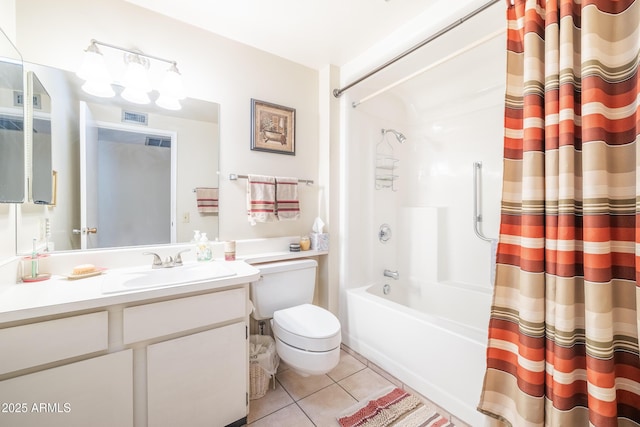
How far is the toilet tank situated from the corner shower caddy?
42.6 inches

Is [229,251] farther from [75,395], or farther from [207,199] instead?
[75,395]

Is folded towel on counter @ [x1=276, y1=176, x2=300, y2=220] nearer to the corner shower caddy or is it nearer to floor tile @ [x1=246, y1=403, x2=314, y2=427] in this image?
the corner shower caddy

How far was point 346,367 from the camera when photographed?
→ 1.95m

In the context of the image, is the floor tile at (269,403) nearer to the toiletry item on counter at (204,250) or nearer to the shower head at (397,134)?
the toiletry item on counter at (204,250)

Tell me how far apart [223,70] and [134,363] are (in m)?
1.85

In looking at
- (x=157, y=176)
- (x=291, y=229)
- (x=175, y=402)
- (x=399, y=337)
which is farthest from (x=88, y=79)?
(x=399, y=337)

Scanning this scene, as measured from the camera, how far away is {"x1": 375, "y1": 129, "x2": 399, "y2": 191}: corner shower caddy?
248 centimetres

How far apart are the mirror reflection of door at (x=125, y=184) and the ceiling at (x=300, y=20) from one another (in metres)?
0.79

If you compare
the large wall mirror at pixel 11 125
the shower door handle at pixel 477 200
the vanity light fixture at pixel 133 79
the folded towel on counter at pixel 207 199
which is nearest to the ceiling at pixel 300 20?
the vanity light fixture at pixel 133 79

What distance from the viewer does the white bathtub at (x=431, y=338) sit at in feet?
4.58

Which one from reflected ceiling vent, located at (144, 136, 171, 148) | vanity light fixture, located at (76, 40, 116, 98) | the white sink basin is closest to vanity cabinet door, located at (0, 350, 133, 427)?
the white sink basin

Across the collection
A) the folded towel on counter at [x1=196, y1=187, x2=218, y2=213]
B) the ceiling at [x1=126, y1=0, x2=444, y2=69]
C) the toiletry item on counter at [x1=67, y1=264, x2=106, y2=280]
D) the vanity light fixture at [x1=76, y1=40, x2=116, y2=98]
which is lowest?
the toiletry item on counter at [x1=67, y1=264, x2=106, y2=280]

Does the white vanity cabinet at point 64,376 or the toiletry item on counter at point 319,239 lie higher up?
the toiletry item on counter at point 319,239

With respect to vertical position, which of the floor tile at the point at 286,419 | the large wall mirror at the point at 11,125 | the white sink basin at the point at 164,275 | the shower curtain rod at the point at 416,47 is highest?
the shower curtain rod at the point at 416,47
